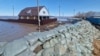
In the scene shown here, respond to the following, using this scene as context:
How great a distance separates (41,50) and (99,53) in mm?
3618

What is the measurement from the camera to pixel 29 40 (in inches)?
162

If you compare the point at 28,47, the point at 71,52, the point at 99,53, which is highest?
the point at 28,47

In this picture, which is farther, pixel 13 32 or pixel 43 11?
pixel 43 11

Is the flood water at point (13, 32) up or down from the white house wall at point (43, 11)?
down

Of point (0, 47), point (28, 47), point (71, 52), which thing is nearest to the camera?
point (0, 47)

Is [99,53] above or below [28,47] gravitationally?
below

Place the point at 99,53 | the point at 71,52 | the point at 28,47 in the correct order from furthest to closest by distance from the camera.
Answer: the point at 99,53 → the point at 71,52 → the point at 28,47

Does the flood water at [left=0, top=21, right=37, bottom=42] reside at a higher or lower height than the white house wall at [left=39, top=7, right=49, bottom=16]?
lower

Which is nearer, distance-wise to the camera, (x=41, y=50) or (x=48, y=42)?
(x=41, y=50)

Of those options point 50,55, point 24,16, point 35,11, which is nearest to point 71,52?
point 50,55

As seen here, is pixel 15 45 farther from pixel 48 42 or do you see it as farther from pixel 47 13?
pixel 47 13

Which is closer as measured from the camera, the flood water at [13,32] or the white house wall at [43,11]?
the flood water at [13,32]

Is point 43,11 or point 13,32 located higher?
point 43,11

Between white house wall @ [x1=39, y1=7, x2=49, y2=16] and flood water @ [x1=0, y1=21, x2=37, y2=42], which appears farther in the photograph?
white house wall @ [x1=39, y1=7, x2=49, y2=16]
